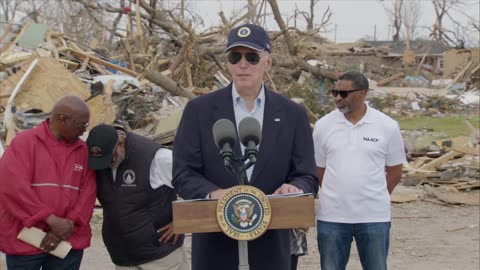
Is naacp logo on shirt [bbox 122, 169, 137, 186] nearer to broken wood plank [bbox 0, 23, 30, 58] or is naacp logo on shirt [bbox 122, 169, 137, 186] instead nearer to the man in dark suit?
the man in dark suit

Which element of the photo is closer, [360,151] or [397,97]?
[360,151]

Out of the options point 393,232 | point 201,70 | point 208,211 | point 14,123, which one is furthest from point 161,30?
point 208,211

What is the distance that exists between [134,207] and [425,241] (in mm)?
6002

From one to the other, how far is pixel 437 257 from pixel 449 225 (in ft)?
6.06

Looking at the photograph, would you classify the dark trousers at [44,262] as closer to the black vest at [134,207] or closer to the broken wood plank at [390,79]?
the black vest at [134,207]

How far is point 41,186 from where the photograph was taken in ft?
13.5

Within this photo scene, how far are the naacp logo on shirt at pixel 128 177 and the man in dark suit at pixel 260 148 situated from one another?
82 cm

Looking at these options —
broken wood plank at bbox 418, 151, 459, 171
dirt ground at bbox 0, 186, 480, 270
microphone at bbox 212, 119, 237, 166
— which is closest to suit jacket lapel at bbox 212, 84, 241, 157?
microphone at bbox 212, 119, 237, 166

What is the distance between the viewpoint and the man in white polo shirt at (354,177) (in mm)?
4910

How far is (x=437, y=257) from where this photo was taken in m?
8.45

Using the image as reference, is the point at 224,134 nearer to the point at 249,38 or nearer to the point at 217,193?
the point at 217,193

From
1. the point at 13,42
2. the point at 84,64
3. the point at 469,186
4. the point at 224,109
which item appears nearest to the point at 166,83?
the point at 84,64

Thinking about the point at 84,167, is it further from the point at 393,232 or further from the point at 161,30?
the point at 161,30

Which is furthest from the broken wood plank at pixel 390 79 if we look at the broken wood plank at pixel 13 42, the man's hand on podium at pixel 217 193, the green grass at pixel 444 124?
the man's hand on podium at pixel 217 193
